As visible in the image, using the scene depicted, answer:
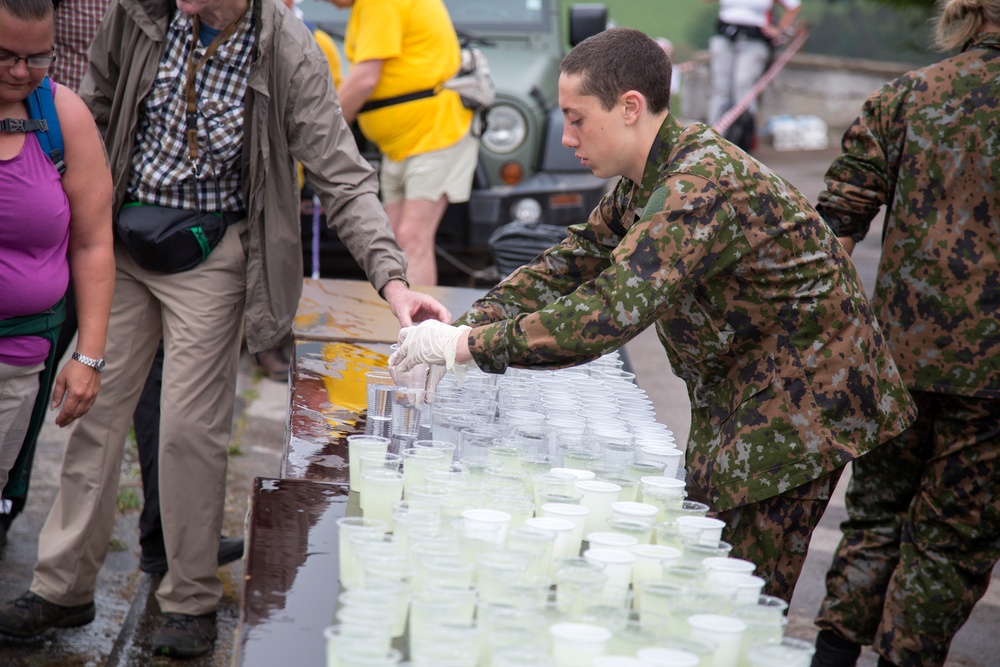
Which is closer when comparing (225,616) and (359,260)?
(359,260)

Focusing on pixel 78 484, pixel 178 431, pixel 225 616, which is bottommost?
pixel 225 616

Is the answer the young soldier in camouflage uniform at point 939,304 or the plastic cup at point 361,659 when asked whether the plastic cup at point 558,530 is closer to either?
the plastic cup at point 361,659

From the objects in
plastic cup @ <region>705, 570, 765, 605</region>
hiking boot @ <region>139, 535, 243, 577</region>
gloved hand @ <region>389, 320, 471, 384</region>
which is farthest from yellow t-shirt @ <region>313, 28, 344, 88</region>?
plastic cup @ <region>705, 570, 765, 605</region>

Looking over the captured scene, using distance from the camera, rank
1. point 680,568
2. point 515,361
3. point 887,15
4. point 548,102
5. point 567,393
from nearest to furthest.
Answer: point 680,568 → point 515,361 → point 567,393 → point 548,102 → point 887,15

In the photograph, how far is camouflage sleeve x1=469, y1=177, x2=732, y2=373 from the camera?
8.05ft

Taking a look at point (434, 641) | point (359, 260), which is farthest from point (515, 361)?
point (359, 260)

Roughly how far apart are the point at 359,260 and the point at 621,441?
53.7 inches

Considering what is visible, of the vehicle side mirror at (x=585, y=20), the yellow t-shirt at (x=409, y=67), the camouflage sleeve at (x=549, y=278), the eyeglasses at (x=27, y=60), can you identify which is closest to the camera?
the eyeglasses at (x=27, y=60)

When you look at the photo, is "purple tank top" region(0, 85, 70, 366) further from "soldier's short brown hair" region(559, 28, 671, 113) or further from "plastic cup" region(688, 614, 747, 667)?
"plastic cup" region(688, 614, 747, 667)

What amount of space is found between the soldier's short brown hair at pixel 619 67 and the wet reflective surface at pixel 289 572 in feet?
3.64

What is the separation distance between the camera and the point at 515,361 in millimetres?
2586

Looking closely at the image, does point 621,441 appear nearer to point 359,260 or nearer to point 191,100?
point 359,260

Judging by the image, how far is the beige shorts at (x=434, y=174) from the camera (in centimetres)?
617

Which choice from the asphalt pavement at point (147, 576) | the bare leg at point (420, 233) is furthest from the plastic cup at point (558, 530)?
the bare leg at point (420, 233)
